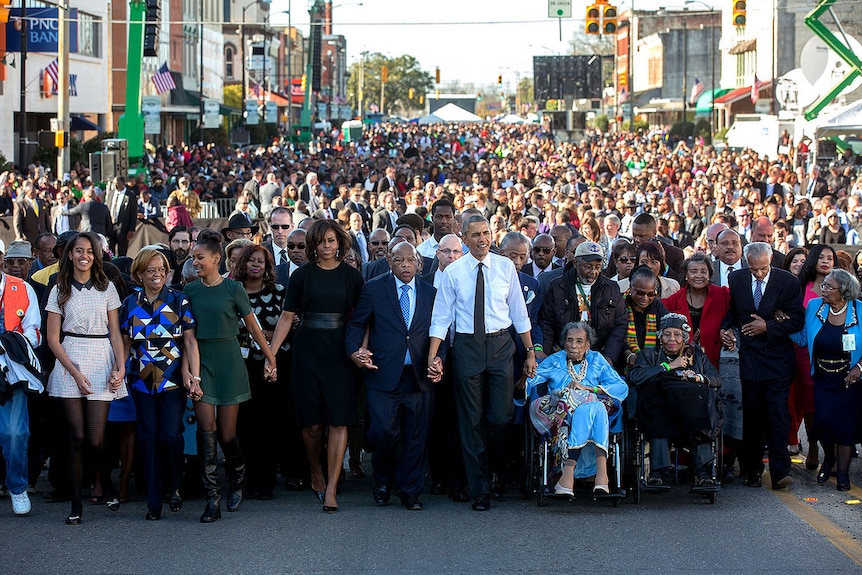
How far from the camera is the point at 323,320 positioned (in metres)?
8.96

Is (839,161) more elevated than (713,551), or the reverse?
(839,161)

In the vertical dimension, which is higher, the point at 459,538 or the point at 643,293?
the point at 643,293

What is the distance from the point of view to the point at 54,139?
2961 cm

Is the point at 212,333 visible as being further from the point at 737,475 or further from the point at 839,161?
the point at 839,161

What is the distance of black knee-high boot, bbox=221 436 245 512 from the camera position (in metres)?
8.80

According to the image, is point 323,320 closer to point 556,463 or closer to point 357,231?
point 556,463

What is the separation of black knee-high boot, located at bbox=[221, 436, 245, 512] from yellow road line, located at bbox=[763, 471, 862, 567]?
3.63m

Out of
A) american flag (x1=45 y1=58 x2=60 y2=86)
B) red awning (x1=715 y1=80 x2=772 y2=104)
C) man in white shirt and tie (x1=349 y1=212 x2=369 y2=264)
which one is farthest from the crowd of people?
red awning (x1=715 y1=80 x2=772 y2=104)

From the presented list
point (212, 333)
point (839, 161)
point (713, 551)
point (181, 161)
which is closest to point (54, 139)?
point (181, 161)

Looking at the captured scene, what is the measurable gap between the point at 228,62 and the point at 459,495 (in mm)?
101308

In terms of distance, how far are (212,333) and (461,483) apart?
208 cm

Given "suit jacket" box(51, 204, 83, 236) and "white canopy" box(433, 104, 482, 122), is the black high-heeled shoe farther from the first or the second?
"white canopy" box(433, 104, 482, 122)

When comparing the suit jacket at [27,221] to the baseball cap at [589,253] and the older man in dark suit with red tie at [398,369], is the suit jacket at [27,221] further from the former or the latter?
the baseball cap at [589,253]

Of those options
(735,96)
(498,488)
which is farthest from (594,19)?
(735,96)
